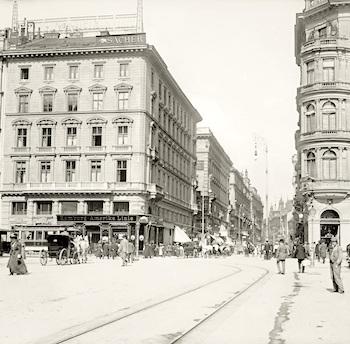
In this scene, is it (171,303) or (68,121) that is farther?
(68,121)

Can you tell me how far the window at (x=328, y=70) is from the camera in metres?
50.8

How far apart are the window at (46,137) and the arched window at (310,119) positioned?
82.4 ft

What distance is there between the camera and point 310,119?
2031 inches

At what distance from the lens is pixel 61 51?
194ft

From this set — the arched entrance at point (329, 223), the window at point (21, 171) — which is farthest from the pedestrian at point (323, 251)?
the window at point (21, 171)

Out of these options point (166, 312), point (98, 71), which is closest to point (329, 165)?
point (98, 71)

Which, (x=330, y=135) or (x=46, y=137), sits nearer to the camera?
(x=330, y=135)

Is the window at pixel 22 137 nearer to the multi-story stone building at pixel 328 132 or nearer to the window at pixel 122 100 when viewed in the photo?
the window at pixel 122 100

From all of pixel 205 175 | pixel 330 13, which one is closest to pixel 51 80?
pixel 330 13

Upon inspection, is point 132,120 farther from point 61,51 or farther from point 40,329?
point 40,329

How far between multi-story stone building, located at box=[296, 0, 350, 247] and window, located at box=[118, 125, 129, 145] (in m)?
16.9

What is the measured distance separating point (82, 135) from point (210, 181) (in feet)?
146

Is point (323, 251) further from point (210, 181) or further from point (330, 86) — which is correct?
point (210, 181)

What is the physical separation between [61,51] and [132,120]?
1016 centimetres
